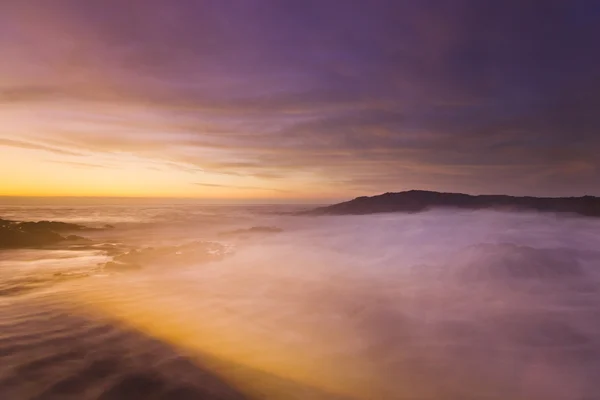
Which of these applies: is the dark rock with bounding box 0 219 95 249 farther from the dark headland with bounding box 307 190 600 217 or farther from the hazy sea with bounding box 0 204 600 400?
the dark headland with bounding box 307 190 600 217

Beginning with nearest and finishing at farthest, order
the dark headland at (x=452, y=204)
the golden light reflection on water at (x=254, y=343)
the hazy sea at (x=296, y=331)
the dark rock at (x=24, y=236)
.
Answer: the hazy sea at (x=296, y=331), the golden light reflection on water at (x=254, y=343), the dark rock at (x=24, y=236), the dark headland at (x=452, y=204)

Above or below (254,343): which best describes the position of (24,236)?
above

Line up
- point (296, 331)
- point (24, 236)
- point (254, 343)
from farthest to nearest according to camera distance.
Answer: point (24, 236), point (296, 331), point (254, 343)

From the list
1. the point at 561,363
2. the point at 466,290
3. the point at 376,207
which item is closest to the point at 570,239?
the point at 466,290

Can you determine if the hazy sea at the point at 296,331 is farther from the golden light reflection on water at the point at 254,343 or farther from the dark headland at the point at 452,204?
the dark headland at the point at 452,204

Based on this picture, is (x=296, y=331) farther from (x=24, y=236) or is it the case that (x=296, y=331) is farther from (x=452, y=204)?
(x=452, y=204)

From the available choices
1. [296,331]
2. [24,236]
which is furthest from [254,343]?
[24,236]

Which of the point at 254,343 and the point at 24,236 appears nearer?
the point at 254,343

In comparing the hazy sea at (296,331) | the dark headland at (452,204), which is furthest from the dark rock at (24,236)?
the dark headland at (452,204)

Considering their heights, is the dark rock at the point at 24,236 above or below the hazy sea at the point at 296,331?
above
